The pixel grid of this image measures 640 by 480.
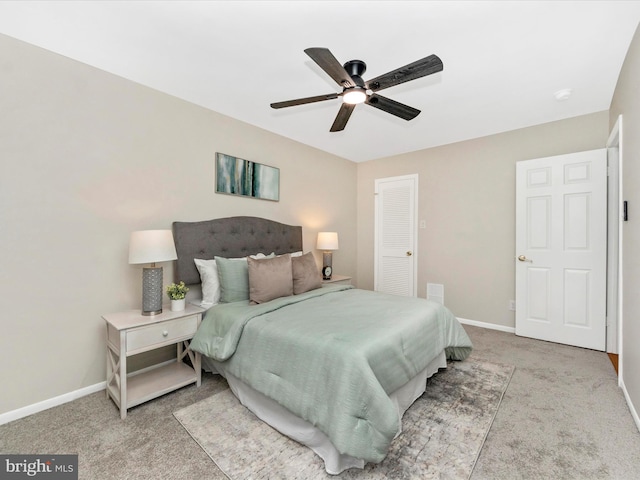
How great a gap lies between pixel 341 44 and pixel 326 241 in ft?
8.22

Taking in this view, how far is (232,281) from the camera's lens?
104 inches

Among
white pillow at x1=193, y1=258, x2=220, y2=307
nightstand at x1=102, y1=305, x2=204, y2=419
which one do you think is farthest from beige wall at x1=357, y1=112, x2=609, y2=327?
nightstand at x1=102, y1=305, x2=204, y2=419

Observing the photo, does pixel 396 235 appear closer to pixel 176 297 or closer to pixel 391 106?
pixel 391 106

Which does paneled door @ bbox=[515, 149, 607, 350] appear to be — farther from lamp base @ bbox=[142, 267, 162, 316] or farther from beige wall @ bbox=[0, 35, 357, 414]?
lamp base @ bbox=[142, 267, 162, 316]

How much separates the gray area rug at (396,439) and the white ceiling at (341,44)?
2.55 meters

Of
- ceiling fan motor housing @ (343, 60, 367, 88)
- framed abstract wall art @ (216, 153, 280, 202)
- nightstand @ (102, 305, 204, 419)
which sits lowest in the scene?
nightstand @ (102, 305, 204, 419)

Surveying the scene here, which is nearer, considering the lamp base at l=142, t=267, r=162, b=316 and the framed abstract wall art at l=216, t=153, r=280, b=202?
the lamp base at l=142, t=267, r=162, b=316

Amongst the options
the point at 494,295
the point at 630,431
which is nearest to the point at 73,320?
the point at 630,431

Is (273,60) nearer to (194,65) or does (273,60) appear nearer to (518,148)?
(194,65)

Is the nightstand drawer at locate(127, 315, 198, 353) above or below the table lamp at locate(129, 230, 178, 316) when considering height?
below

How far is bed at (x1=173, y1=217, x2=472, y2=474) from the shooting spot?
147 cm

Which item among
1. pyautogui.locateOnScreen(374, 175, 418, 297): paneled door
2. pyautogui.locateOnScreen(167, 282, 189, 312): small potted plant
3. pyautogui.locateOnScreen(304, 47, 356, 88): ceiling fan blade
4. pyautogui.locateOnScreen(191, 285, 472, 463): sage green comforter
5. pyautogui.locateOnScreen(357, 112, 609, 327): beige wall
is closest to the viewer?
pyautogui.locateOnScreen(191, 285, 472, 463): sage green comforter

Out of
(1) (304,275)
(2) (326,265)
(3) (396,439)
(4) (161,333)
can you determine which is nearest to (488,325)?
(2) (326,265)

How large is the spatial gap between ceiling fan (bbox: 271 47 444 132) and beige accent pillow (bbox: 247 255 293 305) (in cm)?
132
